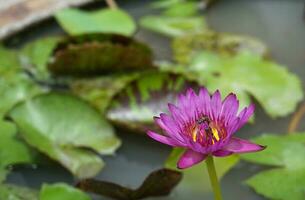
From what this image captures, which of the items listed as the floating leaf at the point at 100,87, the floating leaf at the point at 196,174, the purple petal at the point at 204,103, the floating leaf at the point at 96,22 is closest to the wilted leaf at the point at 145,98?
the floating leaf at the point at 100,87

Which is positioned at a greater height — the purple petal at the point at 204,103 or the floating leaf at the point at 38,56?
the purple petal at the point at 204,103

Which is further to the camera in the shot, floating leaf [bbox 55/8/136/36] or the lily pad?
floating leaf [bbox 55/8/136/36]

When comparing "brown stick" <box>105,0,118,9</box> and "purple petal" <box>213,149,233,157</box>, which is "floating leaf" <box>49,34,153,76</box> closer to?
"brown stick" <box>105,0,118,9</box>

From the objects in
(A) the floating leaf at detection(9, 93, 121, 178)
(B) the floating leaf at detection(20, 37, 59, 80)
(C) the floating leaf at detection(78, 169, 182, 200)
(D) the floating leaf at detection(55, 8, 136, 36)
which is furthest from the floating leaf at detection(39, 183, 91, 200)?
(D) the floating leaf at detection(55, 8, 136, 36)

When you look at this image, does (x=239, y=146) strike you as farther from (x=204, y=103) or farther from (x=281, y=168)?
(x=281, y=168)

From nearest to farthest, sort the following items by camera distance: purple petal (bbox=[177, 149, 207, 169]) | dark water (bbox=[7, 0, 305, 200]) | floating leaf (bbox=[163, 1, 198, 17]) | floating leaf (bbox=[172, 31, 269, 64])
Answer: purple petal (bbox=[177, 149, 207, 169])
dark water (bbox=[7, 0, 305, 200])
floating leaf (bbox=[172, 31, 269, 64])
floating leaf (bbox=[163, 1, 198, 17])

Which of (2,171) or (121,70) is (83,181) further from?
(121,70)

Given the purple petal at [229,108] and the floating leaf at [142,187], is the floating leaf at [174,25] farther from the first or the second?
the purple petal at [229,108]

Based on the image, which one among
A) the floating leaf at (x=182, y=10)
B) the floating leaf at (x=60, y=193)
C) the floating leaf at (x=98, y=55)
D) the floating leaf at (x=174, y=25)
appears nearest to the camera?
the floating leaf at (x=60, y=193)
